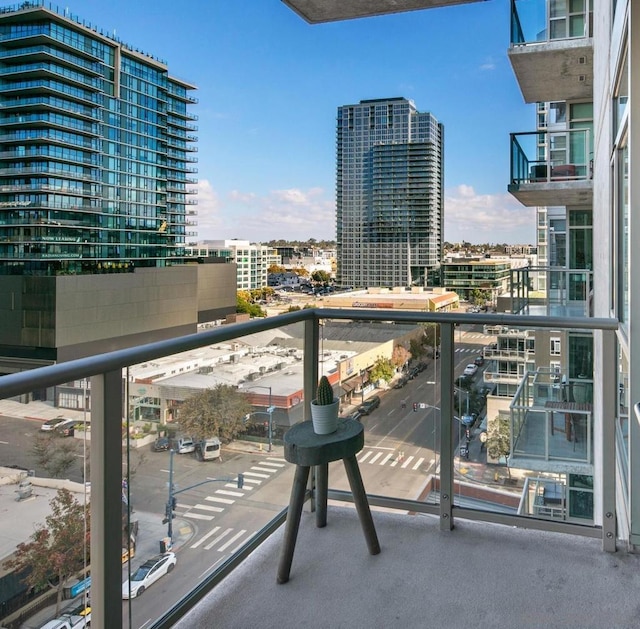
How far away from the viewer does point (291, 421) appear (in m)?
2.04

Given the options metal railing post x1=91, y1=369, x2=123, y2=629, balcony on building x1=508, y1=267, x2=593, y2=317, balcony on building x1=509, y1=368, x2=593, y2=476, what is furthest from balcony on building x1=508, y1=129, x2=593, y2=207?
metal railing post x1=91, y1=369, x2=123, y2=629

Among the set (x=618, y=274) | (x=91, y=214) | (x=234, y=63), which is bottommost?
(x=618, y=274)

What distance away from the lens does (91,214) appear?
20.1 meters

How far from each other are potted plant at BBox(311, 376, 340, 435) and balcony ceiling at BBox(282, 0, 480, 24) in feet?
6.67

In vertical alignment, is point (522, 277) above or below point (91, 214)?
below

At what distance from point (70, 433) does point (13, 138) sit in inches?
820

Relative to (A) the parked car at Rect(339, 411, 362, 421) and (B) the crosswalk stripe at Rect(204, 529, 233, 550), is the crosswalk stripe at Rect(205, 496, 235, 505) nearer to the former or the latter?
(B) the crosswalk stripe at Rect(204, 529, 233, 550)

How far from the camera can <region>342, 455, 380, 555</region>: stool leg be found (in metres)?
1.86

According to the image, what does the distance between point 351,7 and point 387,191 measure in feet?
89.8

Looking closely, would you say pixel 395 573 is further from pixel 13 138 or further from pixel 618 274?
pixel 13 138

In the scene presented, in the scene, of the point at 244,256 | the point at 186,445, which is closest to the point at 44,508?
the point at 186,445

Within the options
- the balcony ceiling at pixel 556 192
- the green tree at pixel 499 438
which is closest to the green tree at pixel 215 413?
the green tree at pixel 499 438

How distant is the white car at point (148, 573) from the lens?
1.32 metres

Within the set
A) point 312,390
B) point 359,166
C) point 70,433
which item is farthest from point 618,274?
point 359,166
